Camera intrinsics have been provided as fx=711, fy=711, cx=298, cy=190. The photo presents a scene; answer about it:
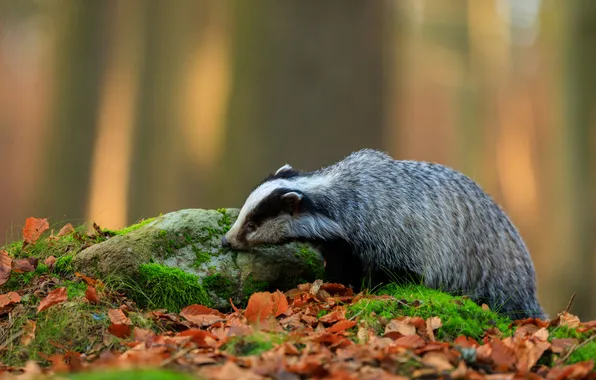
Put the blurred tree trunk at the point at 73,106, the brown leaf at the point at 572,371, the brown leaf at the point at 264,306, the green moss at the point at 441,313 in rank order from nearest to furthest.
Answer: the brown leaf at the point at 572,371 < the green moss at the point at 441,313 < the brown leaf at the point at 264,306 < the blurred tree trunk at the point at 73,106

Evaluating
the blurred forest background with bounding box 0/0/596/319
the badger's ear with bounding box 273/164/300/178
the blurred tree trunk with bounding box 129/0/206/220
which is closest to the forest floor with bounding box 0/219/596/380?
the badger's ear with bounding box 273/164/300/178

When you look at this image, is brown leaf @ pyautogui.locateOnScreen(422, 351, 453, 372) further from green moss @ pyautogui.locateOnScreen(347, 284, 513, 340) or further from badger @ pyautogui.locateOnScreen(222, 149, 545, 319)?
badger @ pyautogui.locateOnScreen(222, 149, 545, 319)

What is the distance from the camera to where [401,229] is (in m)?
6.71

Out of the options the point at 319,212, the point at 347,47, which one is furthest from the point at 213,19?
the point at 319,212

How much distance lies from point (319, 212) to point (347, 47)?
11.4ft

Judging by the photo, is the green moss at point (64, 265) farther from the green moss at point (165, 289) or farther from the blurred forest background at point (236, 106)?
the blurred forest background at point (236, 106)

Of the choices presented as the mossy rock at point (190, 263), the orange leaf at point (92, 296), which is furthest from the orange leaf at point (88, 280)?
the orange leaf at point (92, 296)

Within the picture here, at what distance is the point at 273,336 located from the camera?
4.71 meters

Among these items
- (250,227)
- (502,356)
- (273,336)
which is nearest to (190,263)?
(250,227)

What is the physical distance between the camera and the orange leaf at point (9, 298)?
548 centimetres

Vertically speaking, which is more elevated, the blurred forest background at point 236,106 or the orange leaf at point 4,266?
the blurred forest background at point 236,106

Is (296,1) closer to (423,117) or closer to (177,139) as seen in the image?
(177,139)

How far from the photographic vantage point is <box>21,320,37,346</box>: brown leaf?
16.4 ft

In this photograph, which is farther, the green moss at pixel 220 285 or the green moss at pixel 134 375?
the green moss at pixel 220 285
